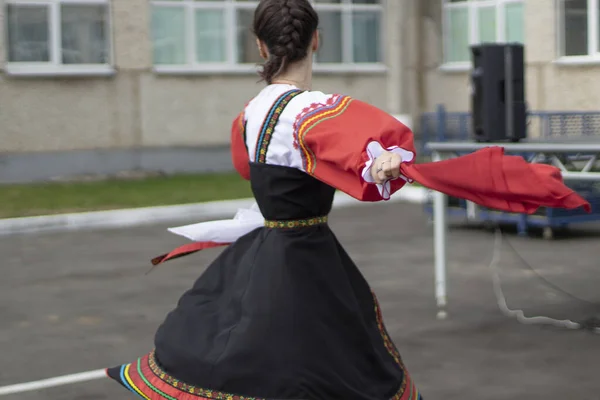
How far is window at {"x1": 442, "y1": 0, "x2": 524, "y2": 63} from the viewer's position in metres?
20.6

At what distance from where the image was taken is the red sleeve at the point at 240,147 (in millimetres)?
3825

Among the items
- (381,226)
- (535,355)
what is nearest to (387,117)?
(535,355)

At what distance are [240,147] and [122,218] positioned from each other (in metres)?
9.43

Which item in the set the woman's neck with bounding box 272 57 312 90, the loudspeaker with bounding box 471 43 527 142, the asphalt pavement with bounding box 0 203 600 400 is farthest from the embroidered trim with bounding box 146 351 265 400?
the loudspeaker with bounding box 471 43 527 142

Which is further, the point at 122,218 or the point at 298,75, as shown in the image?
the point at 122,218

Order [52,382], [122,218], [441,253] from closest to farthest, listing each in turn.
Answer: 1. [52,382]
2. [441,253]
3. [122,218]

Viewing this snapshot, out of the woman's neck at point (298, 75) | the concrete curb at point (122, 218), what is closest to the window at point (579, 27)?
the concrete curb at point (122, 218)

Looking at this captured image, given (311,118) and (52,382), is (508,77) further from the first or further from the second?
(311,118)

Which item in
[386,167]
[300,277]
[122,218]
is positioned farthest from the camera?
[122,218]

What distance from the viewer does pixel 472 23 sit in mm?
21484

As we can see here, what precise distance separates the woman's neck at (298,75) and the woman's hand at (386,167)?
60 centimetres

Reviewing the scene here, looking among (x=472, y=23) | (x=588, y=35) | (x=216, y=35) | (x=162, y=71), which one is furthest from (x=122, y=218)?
(x=472, y=23)

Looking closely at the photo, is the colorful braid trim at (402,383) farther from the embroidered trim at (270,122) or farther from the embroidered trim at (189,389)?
the embroidered trim at (270,122)

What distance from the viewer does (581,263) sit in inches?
371
